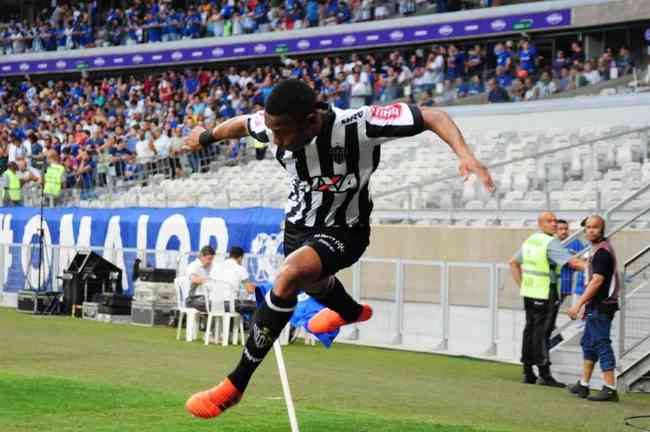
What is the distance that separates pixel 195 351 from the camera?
16.7 meters

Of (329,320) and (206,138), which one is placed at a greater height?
(206,138)

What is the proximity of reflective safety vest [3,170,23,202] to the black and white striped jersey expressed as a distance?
904 inches

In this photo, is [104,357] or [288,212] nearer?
[288,212]

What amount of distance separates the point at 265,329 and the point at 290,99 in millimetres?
1397

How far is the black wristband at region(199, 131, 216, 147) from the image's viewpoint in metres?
7.44

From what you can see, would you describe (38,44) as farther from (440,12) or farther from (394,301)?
(394,301)

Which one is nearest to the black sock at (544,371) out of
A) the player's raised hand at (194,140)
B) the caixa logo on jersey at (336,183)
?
the caixa logo on jersey at (336,183)

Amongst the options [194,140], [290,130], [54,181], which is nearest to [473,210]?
[54,181]

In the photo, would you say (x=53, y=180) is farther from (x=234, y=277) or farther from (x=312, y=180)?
(x=312, y=180)

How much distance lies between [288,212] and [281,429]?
2394 mm

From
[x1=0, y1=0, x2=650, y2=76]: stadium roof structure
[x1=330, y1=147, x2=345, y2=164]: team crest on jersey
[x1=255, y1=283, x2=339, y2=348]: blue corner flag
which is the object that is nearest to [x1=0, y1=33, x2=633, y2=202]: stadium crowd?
[x1=0, y1=0, x2=650, y2=76]: stadium roof structure

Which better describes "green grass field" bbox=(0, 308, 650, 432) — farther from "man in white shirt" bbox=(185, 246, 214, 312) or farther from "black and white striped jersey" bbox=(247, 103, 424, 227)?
"black and white striped jersey" bbox=(247, 103, 424, 227)

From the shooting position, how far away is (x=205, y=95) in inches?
1522

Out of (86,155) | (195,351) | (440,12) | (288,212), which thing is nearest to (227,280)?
(195,351)
